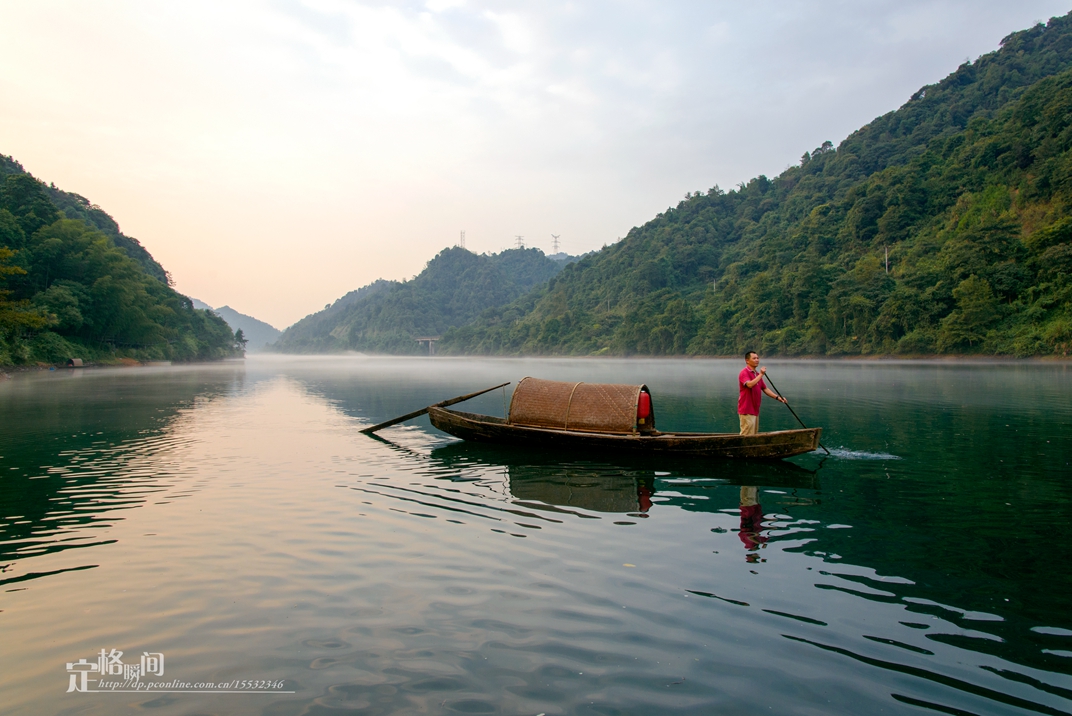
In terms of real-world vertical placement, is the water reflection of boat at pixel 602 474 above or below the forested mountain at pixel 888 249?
below

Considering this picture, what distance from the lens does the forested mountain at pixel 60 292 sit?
4706cm

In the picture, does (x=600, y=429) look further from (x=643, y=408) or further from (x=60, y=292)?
(x=60, y=292)

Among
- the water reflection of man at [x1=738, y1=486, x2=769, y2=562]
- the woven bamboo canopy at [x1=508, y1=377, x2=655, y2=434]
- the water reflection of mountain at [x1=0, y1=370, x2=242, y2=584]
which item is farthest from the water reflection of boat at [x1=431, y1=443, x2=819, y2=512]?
the water reflection of mountain at [x1=0, y1=370, x2=242, y2=584]

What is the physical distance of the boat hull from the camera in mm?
11359

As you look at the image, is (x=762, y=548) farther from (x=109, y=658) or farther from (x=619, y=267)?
(x=619, y=267)

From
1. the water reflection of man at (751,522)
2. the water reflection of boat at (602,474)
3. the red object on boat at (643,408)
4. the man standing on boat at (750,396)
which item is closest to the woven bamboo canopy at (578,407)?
the red object on boat at (643,408)

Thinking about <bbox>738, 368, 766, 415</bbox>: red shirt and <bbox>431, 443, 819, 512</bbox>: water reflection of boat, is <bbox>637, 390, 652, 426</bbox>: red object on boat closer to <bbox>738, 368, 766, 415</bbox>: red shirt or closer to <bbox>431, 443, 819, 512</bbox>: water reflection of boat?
<bbox>431, 443, 819, 512</bbox>: water reflection of boat

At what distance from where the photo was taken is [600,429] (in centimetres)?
1308

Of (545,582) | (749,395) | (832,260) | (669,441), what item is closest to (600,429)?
(669,441)

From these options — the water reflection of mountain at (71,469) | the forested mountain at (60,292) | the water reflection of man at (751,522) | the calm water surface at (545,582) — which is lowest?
the water reflection of man at (751,522)

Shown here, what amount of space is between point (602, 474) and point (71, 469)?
389 inches

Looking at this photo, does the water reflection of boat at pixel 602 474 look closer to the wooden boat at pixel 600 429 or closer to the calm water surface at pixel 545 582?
the calm water surface at pixel 545 582

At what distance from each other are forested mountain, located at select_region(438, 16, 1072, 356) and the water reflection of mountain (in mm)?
61247

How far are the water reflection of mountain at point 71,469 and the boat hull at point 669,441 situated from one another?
6.67 m
